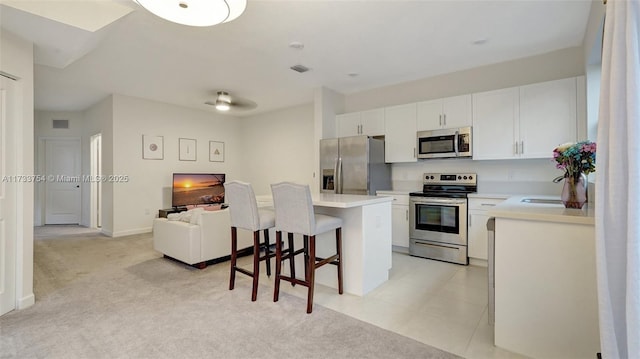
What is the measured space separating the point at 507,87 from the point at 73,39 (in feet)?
16.1

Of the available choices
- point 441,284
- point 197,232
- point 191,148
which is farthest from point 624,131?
point 191,148

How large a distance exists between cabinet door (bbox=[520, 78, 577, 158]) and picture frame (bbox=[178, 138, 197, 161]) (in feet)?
19.8

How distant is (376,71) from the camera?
421cm

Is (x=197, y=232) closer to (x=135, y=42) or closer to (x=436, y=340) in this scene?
(x=135, y=42)

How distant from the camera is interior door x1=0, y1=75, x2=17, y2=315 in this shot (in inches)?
93.0

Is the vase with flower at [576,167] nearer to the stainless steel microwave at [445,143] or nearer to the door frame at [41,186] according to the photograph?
the stainless steel microwave at [445,143]

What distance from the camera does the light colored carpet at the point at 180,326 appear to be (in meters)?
1.86

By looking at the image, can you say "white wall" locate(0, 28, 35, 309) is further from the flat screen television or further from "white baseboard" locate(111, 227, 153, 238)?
the flat screen television

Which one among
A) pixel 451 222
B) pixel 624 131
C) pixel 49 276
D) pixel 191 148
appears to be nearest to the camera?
pixel 624 131

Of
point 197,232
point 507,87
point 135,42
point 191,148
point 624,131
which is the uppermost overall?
point 135,42

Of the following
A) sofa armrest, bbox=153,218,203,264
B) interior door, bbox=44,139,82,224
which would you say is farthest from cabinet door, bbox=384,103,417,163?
interior door, bbox=44,139,82,224

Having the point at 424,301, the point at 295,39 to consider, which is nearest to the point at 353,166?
the point at 295,39

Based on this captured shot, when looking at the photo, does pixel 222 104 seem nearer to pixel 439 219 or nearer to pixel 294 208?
pixel 294 208

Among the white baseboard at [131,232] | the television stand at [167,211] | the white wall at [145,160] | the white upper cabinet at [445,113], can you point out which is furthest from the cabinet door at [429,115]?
the white baseboard at [131,232]
